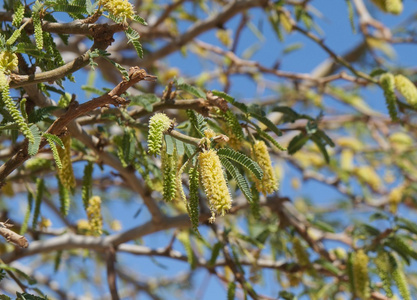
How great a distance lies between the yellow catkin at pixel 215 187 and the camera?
986 mm

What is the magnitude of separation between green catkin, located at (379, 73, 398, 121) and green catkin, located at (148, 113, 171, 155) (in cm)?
96

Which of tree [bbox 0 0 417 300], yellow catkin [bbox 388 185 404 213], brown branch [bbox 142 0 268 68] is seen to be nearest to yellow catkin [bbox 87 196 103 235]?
tree [bbox 0 0 417 300]

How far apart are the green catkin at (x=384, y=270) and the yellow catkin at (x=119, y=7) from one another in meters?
1.23

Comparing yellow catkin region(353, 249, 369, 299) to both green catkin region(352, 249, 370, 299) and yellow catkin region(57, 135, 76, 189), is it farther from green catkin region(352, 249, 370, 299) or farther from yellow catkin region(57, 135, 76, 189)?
yellow catkin region(57, 135, 76, 189)

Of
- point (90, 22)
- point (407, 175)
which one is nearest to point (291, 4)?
point (407, 175)

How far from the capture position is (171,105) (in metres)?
1.33

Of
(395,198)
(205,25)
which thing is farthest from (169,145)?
(395,198)

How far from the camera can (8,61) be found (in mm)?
1067

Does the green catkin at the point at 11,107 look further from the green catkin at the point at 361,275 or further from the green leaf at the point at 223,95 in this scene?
the green catkin at the point at 361,275

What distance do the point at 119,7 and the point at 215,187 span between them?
40cm

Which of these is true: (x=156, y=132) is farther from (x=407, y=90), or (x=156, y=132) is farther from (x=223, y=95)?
(x=407, y=90)

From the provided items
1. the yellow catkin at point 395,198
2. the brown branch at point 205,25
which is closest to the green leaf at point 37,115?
the brown branch at point 205,25

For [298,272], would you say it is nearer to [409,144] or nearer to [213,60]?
[409,144]

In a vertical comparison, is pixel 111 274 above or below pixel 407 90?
below
